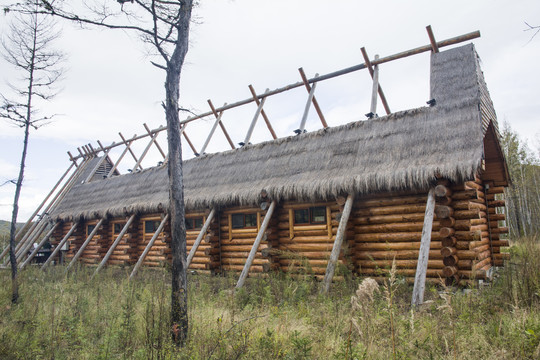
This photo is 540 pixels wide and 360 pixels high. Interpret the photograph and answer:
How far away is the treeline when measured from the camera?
2569 centimetres

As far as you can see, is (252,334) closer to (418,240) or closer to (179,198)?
(179,198)

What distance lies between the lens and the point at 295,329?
490 cm

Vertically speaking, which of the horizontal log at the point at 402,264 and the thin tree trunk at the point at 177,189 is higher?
the thin tree trunk at the point at 177,189

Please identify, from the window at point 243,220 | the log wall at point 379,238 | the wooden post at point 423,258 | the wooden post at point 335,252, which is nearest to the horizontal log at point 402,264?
the log wall at point 379,238

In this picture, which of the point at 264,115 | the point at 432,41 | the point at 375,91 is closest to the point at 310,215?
the point at 375,91

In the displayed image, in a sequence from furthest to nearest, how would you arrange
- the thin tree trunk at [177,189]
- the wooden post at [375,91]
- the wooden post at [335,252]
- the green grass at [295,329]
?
the wooden post at [375,91] → the wooden post at [335,252] → the thin tree trunk at [177,189] → the green grass at [295,329]

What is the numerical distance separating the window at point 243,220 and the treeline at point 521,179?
21.5 meters

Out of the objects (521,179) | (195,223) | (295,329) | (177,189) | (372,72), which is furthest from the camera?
(521,179)

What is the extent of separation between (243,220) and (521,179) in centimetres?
2376

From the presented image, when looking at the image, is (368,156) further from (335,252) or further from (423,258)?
(423,258)

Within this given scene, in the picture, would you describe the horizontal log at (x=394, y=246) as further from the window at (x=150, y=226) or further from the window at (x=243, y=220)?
the window at (x=150, y=226)

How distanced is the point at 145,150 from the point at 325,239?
1369 centimetres

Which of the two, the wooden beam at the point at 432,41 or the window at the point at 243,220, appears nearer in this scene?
the wooden beam at the point at 432,41

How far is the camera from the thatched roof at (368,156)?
8.46m
